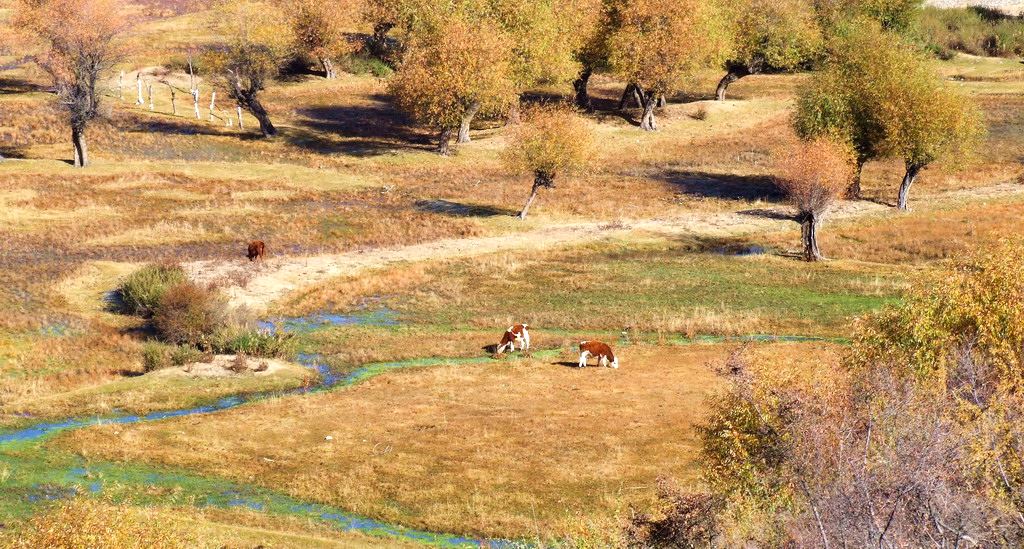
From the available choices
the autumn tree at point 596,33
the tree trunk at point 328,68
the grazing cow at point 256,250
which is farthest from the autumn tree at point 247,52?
the grazing cow at point 256,250

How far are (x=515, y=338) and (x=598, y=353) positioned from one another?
4.43 metres

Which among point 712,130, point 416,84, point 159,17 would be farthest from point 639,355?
point 159,17

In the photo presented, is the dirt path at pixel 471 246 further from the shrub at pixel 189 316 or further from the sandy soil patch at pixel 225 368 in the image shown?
the sandy soil patch at pixel 225 368

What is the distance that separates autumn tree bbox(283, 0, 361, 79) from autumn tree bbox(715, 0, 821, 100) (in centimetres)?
4079

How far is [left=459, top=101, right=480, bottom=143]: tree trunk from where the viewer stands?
3735 inches

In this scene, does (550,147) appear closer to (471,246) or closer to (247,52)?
(471,246)

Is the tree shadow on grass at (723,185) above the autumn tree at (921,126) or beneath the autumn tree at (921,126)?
beneath

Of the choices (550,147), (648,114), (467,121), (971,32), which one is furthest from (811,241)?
(971,32)

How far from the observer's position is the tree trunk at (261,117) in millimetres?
95375

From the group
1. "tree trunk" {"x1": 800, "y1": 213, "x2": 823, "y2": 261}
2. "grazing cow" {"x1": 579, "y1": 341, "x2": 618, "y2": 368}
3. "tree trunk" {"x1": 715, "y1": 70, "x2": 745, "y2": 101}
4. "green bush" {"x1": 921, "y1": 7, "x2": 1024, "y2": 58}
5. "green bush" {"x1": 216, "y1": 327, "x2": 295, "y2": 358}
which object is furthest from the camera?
"green bush" {"x1": 921, "y1": 7, "x2": 1024, "y2": 58}

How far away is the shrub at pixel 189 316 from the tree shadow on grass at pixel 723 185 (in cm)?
4546

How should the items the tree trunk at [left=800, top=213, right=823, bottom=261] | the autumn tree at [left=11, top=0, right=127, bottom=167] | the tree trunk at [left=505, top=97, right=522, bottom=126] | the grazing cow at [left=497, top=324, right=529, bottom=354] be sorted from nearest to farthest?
the grazing cow at [left=497, top=324, right=529, bottom=354] → the tree trunk at [left=800, top=213, right=823, bottom=261] → the autumn tree at [left=11, top=0, right=127, bottom=167] → the tree trunk at [left=505, top=97, right=522, bottom=126]

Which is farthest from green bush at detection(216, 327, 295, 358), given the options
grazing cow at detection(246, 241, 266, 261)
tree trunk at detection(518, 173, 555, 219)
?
tree trunk at detection(518, 173, 555, 219)

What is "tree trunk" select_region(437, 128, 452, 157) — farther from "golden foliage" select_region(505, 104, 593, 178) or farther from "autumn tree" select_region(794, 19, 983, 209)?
"autumn tree" select_region(794, 19, 983, 209)
